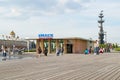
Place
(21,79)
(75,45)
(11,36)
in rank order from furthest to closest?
(11,36)
(75,45)
(21,79)

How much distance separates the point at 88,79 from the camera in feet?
42.9

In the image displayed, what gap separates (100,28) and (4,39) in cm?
3637

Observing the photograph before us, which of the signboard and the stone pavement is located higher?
→ the signboard

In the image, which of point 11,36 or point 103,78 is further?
point 11,36

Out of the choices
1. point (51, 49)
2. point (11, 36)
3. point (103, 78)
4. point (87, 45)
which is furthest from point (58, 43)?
Result: point (11, 36)

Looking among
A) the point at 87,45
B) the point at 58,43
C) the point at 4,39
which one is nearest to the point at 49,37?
the point at 58,43

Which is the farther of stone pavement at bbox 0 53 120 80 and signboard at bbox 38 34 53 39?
signboard at bbox 38 34 53 39

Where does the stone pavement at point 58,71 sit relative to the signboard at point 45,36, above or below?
below

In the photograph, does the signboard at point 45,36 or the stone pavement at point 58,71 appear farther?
the signboard at point 45,36

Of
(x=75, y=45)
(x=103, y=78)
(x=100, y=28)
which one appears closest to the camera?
(x=103, y=78)

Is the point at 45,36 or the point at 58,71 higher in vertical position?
the point at 45,36

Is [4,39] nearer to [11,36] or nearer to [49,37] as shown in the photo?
[11,36]

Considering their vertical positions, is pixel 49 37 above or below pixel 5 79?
above

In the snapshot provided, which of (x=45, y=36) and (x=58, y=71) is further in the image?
(x=45, y=36)
